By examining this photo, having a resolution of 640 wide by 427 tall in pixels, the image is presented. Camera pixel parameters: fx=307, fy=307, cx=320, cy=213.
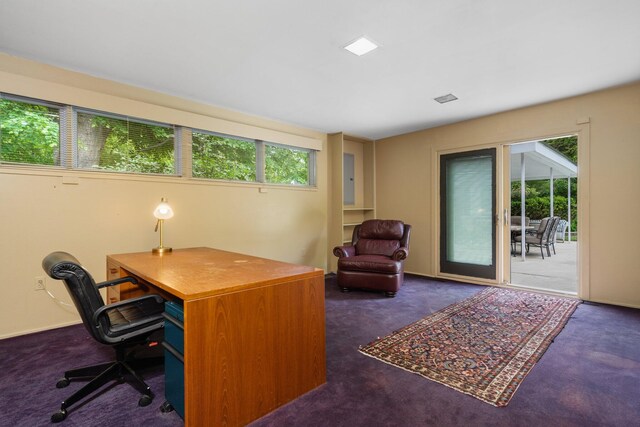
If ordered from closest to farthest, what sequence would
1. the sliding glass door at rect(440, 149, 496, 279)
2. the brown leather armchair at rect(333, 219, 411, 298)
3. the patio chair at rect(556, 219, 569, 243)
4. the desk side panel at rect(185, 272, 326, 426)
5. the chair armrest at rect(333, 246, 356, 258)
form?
the desk side panel at rect(185, 272, 326, 426) < the brown leather armchair at rect(333, 219, 411, 298) < the chair armrest at rect(333, 246, 356, 258) < the sliding glass door at rect(440, 149, 496, 279) < the patio chair at rect(556, 219, 569, 243)

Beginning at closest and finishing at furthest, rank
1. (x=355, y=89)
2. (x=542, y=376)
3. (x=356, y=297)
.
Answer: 1. (x=542, y=376)
2. (x=355, y=89)
3. (x=356, y=297)

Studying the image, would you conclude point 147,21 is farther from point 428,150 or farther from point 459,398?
point 428,150

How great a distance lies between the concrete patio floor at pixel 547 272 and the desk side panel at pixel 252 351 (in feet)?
13.0

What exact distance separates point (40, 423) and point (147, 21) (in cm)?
263

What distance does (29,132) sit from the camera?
2.87m

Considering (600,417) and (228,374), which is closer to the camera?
(228,374)

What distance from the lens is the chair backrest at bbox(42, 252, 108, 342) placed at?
156cm

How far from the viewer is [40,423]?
1.64 meters

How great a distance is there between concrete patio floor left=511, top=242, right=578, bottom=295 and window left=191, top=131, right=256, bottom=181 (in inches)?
169

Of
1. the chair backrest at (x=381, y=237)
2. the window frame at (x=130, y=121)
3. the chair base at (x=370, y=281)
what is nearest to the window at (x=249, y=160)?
the window frame at (x=130, y=121)

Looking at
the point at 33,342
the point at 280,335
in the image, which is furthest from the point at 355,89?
the point at 33,342

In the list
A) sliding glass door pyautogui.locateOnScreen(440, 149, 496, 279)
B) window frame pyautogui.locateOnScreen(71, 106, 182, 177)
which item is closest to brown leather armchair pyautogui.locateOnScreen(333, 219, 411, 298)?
sliding glass door pyautogui.locateOnScreen(440, 149, 496, 279)

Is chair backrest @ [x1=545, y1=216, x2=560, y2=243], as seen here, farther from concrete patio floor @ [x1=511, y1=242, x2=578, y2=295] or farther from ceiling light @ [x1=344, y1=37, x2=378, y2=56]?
ceiling light @ [x1=344, y1=37, x2=378, y2=56]

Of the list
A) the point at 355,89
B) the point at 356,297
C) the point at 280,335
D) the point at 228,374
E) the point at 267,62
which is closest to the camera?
the point at 228,374
